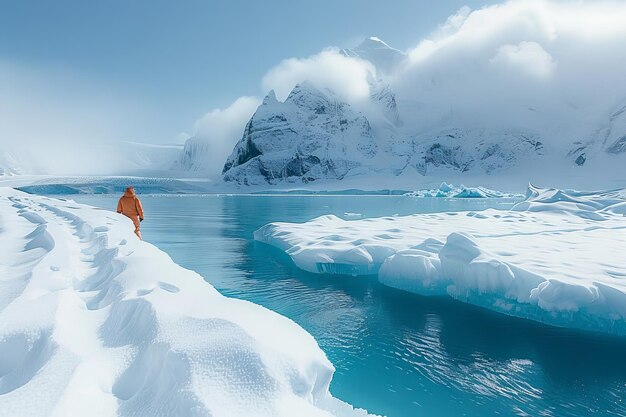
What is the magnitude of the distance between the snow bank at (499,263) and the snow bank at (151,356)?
14.2ft

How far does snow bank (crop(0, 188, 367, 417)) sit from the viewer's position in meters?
2.33

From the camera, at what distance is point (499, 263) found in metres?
7.07

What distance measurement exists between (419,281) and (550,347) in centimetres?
284

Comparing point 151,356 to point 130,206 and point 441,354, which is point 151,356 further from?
point 130,206

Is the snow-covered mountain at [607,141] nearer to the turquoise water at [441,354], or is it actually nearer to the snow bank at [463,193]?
the snow bank at [463,193]

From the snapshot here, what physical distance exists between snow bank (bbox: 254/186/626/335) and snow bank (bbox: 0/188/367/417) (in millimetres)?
4335

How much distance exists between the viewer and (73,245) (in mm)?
8359

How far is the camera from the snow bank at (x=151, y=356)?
2334 millimetres

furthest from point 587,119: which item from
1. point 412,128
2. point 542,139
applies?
point 412,128

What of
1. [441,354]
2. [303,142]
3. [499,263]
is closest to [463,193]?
[499,263]

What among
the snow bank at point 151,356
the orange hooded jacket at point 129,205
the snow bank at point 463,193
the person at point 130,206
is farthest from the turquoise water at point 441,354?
the snow bank at point 463,193

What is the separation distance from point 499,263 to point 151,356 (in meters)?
6.10

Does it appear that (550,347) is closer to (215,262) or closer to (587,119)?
(215,262)

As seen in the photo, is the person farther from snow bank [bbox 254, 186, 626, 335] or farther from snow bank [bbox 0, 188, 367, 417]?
snow bank [bbox 0, 188, 367, 417]
